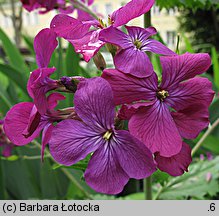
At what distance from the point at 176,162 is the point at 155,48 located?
145mm

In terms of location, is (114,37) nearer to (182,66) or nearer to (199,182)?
(182,66)

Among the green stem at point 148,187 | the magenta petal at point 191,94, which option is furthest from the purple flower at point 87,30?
the green stem at point 148,187

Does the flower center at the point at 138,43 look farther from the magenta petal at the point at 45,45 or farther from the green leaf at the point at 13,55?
the green leaf at the point at 13,55

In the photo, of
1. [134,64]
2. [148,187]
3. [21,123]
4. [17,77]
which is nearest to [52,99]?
[21,123]

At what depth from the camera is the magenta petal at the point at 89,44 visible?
0.49 m

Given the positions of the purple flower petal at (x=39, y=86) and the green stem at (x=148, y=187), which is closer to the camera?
the purple flower petal at (x=39, y=86)

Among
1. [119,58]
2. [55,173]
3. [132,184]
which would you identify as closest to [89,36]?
[119,58]

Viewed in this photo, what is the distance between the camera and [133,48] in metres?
0.48

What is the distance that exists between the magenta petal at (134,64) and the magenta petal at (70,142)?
0.09m

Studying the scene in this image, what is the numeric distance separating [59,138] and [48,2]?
2.22ft

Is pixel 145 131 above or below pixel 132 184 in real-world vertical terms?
above

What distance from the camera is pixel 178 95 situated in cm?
49
